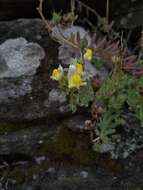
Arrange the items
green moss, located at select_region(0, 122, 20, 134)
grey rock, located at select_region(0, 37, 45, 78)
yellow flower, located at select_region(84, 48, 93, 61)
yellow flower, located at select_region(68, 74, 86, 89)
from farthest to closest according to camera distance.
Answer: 1. grey rock, located at select_region(0, 37, 45, 78)
2. green moss, located at select_region(0, 122, 20, 134)
3. yellow flower, located at select_region(84, 48, 93, 61)
4. yellow flower, located at select_region(68, 74, 86, 89)

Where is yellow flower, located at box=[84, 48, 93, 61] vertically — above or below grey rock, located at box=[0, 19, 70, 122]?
above

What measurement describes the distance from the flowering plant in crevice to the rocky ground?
0.16 m

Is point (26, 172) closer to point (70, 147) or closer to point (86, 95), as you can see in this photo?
point (70, 147)

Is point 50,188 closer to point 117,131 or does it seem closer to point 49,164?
point 49,164

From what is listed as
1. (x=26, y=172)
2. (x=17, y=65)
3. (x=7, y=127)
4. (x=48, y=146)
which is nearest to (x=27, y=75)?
(x=17, y=65)

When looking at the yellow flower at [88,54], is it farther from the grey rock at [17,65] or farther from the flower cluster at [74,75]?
the grey rock at [17,65]

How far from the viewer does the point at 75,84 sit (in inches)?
80.6

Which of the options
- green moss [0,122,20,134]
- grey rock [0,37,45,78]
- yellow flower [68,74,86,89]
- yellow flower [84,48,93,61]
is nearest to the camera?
yellow flower [68,74,86,89]

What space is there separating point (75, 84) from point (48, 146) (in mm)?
387

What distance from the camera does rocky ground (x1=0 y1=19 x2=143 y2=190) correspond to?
218cm

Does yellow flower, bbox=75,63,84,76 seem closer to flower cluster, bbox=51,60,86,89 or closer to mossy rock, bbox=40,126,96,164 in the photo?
flower cluster, bbox=51,60,86,89

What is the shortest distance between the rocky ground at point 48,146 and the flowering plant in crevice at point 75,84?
164mm

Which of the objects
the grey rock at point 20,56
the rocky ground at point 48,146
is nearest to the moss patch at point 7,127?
the rocky ground at point 48,146

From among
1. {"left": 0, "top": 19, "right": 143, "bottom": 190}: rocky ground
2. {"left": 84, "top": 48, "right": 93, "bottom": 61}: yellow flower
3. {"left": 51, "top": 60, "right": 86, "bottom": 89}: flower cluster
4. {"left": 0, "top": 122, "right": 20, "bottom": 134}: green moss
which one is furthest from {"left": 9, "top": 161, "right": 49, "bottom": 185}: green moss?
{"left": 84, "top": 48, "right": 93, "bottom": 61}: yellow flower
